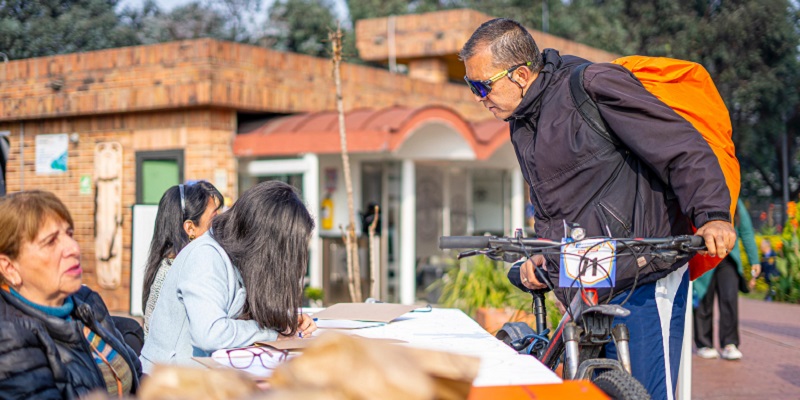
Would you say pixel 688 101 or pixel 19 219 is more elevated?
pixel 688 101

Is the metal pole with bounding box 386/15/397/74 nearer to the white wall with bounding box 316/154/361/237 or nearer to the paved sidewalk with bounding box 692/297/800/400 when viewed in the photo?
the white wall with bounding box 316/154/361/237

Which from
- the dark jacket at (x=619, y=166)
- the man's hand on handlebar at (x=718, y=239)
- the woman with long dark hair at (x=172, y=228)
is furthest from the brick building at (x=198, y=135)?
the man's hand on handlebar at (x=718, y=239)

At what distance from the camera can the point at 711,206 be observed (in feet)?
10.4

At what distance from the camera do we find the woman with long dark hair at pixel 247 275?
3.34m

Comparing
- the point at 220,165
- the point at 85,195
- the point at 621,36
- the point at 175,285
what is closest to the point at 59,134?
the point at 85,195

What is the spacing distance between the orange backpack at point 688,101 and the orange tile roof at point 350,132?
28.2 ft

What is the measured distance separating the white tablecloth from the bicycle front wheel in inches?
9.9

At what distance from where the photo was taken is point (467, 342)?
322cm

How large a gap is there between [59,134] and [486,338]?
12.1 meters

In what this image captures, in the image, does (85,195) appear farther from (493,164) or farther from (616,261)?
(616,261)

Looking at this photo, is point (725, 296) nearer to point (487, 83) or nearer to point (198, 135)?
point (487, 83)

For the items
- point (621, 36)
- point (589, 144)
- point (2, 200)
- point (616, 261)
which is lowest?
point (616, 261)

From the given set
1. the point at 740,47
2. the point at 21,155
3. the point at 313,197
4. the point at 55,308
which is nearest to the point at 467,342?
the point at 55,308

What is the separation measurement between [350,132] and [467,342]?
926cm
